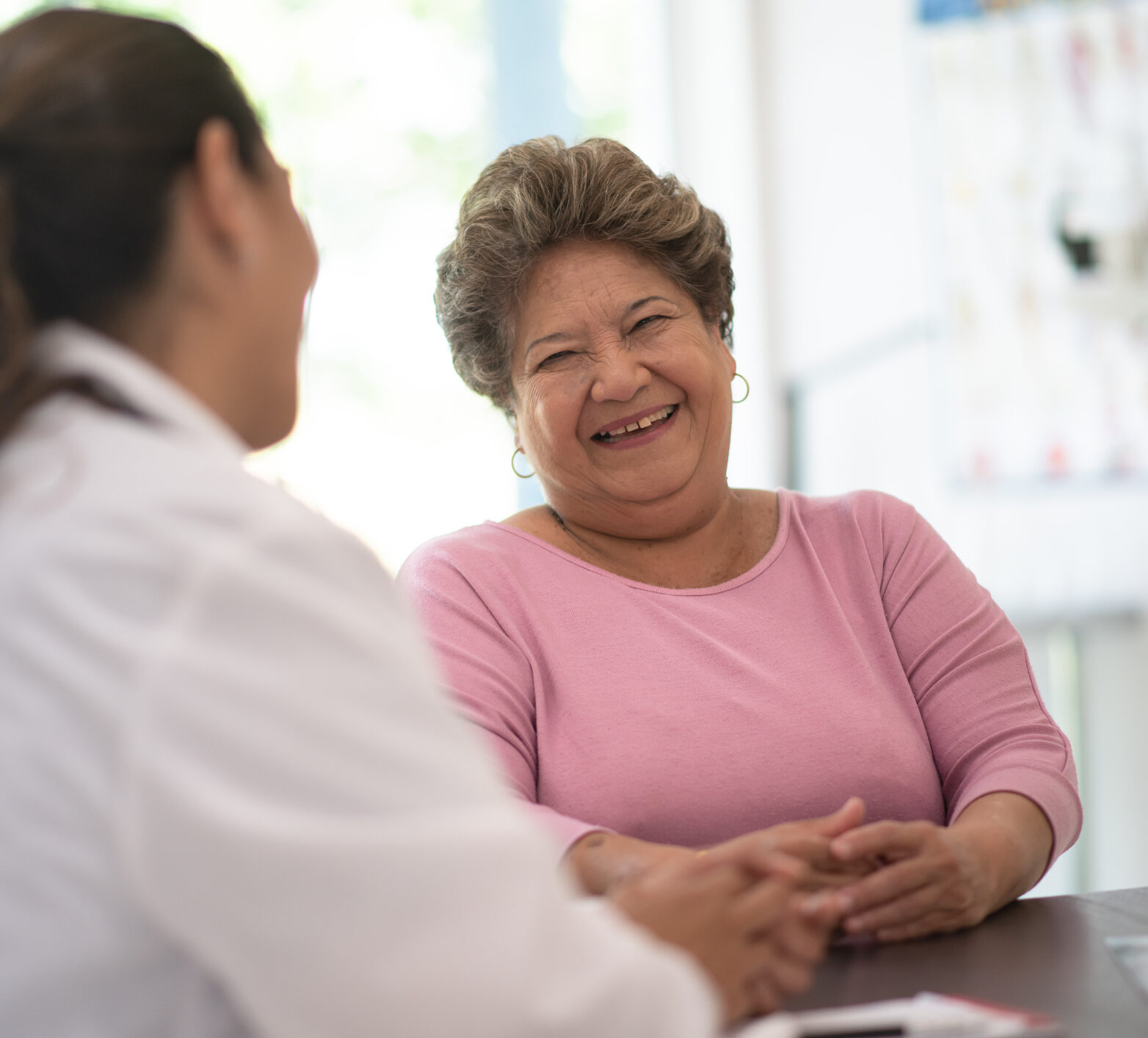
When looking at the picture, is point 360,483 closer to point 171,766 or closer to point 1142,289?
point 1142,289

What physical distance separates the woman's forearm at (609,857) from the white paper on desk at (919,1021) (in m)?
0.29

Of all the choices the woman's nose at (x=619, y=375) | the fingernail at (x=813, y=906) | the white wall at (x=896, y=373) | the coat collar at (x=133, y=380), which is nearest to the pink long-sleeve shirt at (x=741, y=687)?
the woman's nose at (x=619, y=375)

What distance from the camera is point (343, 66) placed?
119 inches

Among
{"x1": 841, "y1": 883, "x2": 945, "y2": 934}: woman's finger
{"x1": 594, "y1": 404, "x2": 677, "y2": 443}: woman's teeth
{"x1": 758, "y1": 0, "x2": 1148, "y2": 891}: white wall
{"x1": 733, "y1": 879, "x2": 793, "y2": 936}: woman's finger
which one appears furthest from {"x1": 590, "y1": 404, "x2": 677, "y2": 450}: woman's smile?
{"x1": 758, "y1": 0, "x2": 1148, "y2": 891}: white wall

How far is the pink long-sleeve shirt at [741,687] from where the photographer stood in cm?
138

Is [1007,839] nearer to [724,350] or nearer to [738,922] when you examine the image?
[738,922]

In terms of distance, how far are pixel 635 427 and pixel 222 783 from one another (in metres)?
1.09

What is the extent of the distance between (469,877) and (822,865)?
2.14 ft

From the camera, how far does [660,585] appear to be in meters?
1.62

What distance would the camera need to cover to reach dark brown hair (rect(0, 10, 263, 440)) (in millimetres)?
753

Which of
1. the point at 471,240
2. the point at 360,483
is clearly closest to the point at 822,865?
the point at 471,240

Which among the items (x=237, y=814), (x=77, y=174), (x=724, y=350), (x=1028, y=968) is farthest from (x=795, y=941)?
(x=724, y=350)

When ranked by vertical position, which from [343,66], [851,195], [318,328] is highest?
[343,66]

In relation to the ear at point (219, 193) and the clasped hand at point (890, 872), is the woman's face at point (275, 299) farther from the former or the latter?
the clasped hand at point (890, 872)
